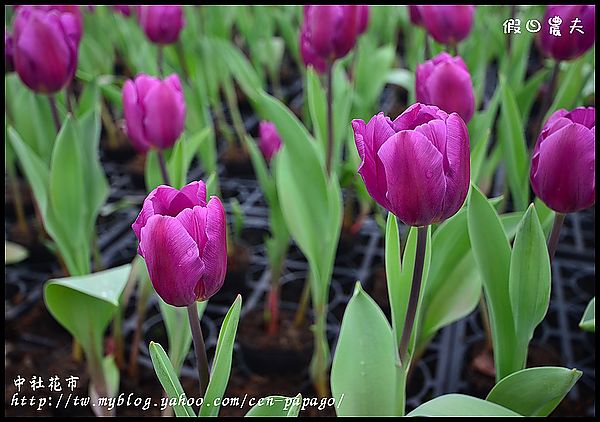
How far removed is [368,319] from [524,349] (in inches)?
5.9

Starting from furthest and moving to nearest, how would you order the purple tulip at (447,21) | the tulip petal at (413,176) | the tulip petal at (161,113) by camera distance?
the purple tulip at (447,21) < the tulip petal at (161,113) < the tulip petal at (413,176)

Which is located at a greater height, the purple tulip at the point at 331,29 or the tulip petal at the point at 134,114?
the purple tulip at the point at 331,29

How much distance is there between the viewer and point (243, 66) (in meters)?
1.31

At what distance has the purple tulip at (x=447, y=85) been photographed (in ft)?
2.26

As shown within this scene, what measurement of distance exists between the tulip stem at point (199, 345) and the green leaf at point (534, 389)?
0.24m

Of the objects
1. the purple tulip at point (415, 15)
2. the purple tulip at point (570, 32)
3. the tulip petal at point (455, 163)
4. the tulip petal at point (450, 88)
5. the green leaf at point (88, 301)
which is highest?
the purple tulip at point (415, 15)

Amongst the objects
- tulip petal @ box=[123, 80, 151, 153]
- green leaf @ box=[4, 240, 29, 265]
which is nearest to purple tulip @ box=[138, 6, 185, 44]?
tulip petal @ box=[123, 80, 151, 153]

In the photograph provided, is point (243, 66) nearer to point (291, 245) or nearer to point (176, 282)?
point (291, 245)

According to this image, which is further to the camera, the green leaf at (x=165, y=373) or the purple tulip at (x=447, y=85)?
the purple tulip at (x=447, y=85)

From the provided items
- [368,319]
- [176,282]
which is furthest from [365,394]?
[176,282]

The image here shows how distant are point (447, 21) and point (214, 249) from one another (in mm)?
646

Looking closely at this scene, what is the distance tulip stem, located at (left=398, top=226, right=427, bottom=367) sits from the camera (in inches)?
19.4

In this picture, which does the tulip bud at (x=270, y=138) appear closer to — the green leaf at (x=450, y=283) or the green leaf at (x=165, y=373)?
the green leaf at (x=450, y=283)

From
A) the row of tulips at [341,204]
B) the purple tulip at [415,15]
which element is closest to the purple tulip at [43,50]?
the row of tulips at [341,204]
